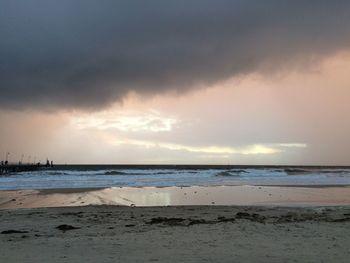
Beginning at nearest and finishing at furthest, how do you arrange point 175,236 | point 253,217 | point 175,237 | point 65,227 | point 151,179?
point 175,237 → point 175,236 → point 65,227 → point 253,217 → point 151,179

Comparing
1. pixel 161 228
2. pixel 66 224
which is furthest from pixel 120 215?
pixel 161 228

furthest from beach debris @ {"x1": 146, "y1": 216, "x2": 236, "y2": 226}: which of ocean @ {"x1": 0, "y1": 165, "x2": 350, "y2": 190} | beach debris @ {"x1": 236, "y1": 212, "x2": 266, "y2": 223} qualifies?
ocean @ {"x1": 0, "y1": 165, "x2": 350, "y2": 190}

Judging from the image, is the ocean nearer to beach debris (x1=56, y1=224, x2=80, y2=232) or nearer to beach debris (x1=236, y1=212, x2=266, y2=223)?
beach debris (x1=236, y1=212, x2=266, y2=223)

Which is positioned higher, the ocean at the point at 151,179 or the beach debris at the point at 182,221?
the ocean at the point at 151,179

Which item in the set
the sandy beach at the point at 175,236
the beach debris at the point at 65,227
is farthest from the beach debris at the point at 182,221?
the beach debris at the point at 65,227

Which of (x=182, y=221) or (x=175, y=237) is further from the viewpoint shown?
(x=182, y=221)

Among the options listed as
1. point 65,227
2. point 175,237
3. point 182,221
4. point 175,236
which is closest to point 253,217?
point 182,221

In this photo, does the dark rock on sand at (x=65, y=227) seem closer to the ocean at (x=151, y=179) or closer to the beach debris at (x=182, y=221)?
the beach debris at (x=182, y=221)

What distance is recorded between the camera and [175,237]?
1137 cm

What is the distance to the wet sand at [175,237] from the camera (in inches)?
352

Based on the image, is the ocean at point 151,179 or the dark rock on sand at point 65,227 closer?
the dark rock on sand at point 65,227

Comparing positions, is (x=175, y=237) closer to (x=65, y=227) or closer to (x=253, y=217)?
(x=65, y=227)

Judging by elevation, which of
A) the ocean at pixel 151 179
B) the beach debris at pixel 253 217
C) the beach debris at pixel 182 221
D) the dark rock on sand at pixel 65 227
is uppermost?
the ocean at pixel 151 179

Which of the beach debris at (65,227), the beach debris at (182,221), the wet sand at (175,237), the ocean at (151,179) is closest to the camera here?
the wet sand at (175,237)
